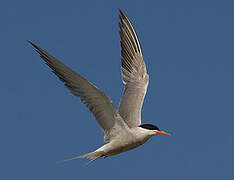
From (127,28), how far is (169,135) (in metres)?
3.34

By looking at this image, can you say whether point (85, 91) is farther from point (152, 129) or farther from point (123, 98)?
point (123, 98)

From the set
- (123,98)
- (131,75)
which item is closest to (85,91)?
(123,98)

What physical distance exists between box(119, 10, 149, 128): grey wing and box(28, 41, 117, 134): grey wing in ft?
3.45

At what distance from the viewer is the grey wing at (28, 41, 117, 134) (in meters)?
7.65

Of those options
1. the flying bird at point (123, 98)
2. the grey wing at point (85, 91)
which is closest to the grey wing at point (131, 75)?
the flying bird at point (123, 98)

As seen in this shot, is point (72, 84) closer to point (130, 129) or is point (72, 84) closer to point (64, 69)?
point (64, 69)

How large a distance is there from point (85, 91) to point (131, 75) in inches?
112

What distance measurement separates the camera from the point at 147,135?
28.8 feet

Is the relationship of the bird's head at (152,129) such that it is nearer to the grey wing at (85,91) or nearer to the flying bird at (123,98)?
the flying bird at (123,98)

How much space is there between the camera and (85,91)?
26.3 ft

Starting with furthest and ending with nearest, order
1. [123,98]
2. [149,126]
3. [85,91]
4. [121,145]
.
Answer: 1. [123,98]
2. [149,126]
3. [121,145]
4. [85,91]

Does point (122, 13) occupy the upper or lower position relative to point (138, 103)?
upper

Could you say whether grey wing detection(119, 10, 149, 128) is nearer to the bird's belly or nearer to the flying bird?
the flying bird

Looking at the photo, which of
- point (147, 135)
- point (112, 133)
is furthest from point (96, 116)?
point (147, 135)
